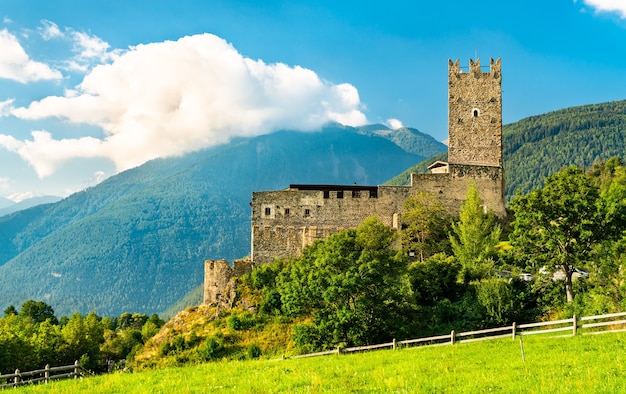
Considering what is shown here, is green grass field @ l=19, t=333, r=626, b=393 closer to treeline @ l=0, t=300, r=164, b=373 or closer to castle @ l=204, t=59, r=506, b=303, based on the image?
castle @ l=204, t=59, r=506, b=303

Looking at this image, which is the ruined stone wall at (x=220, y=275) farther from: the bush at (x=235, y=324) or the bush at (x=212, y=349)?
the bush at (x=212, y=349)

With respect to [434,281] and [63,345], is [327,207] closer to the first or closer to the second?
[434,281]

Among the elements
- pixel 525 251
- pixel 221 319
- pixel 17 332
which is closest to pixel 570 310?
pixel 525 251

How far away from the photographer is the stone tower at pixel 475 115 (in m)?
62.3

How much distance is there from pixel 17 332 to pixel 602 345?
68.7 meters

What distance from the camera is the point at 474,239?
50.9 meters

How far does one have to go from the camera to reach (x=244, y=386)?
20703mm

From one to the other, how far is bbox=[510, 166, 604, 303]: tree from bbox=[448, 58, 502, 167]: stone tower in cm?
2240

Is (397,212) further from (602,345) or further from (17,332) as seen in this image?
(17,332)

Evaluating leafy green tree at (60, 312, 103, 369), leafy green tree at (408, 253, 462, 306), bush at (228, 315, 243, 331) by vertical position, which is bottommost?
leafy green tree at (60, 312, 103, 369)

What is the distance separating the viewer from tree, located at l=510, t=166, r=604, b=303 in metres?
38.2

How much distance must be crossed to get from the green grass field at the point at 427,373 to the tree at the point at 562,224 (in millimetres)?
12979

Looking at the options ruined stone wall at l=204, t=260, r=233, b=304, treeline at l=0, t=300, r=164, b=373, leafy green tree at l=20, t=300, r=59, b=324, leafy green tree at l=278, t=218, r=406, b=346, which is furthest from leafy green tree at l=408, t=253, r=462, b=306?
leafy green tree at l=20, t=300, r=59, b=324

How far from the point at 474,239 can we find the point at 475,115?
701 inches
